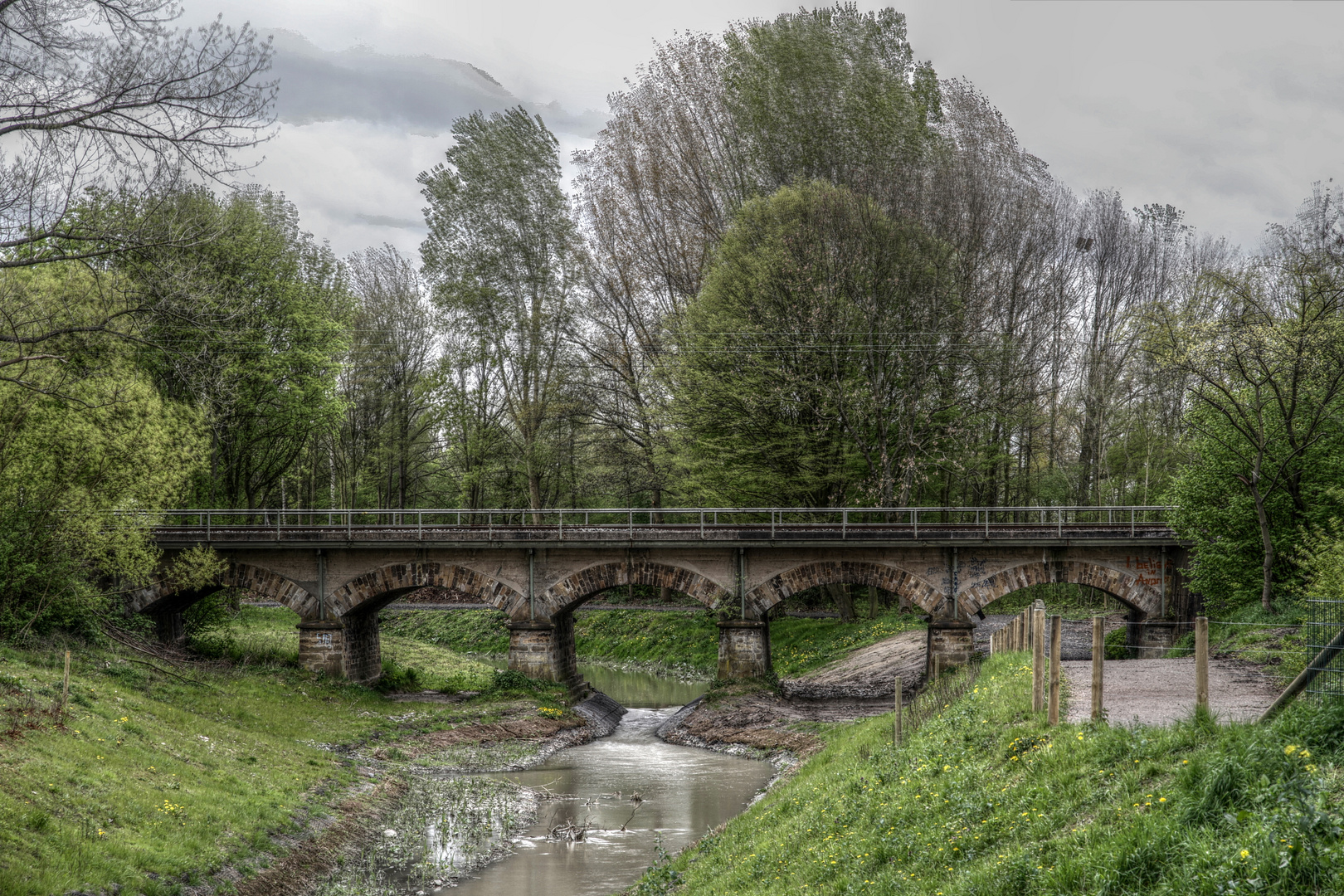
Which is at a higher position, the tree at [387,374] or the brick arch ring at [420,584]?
the tree at [387,374]

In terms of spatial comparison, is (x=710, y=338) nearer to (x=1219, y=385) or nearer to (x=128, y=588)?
(x=1219, y=385)

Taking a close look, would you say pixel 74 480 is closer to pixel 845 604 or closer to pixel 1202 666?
Answer: pixel 1202 666

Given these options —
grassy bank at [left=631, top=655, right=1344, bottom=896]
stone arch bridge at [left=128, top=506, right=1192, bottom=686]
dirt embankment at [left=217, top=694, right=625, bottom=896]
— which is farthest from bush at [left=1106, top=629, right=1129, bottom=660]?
grassy bank at [left=631, top=655, right=1344, bottom=896]

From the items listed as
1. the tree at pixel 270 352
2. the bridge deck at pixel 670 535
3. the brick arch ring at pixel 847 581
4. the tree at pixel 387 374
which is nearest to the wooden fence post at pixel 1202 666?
the bridge deck at pixel 670 535

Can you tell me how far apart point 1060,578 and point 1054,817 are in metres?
21.3

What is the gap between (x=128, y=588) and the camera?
2741 cm

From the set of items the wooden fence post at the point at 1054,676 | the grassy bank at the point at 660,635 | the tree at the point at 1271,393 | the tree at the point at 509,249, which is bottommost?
the grassy bank at the point at 660,635

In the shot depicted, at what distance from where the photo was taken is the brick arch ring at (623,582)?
28.5 metres

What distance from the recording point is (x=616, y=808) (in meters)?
18.5

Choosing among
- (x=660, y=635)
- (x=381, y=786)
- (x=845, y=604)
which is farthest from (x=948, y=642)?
(x=660, y=635)

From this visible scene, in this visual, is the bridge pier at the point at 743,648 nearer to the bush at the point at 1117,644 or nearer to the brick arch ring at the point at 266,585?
the bush at the point at 1117,644

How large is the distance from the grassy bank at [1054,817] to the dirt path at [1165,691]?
2.87 feet

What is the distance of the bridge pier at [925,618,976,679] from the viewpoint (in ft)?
90.0

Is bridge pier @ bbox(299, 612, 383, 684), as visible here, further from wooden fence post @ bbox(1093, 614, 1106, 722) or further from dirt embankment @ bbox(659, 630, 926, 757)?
wooden fence post @ bbox(1093, 614, 1106, 722)
